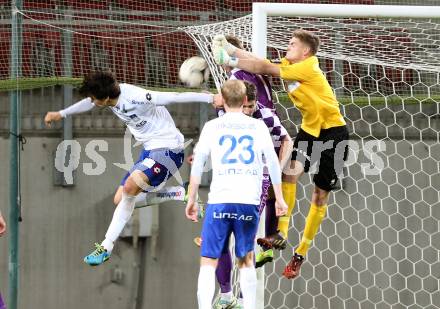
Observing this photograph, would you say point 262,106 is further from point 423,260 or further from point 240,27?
point 423,260

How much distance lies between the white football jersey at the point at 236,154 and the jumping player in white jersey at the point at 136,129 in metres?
1.09

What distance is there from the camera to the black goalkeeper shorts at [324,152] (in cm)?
797

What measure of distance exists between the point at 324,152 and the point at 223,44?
105cm

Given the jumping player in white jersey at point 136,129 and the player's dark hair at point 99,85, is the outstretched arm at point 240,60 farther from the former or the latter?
the player's dark hair at point 99,85

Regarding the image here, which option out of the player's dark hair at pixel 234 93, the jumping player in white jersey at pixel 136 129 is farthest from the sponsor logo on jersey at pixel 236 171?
the jumping player in white jersey at pixel 136 129

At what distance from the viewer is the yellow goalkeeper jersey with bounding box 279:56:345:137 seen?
7859 millimetres

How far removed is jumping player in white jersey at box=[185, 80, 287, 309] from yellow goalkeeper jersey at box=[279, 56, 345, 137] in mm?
914

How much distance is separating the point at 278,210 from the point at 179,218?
10.6 ft

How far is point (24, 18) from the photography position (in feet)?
31.3

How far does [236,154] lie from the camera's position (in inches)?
274

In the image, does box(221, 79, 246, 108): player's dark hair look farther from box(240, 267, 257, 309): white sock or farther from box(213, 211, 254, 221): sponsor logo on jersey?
box(240, 267, 257, 309): white sock

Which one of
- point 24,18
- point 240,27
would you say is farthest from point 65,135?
point 240,27

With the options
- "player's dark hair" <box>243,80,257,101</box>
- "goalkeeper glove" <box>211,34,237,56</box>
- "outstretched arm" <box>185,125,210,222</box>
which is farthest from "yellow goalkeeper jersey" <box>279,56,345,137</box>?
"outstretched arm" <box>185,125,210,222</box>

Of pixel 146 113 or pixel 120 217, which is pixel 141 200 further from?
pixel 146 113
